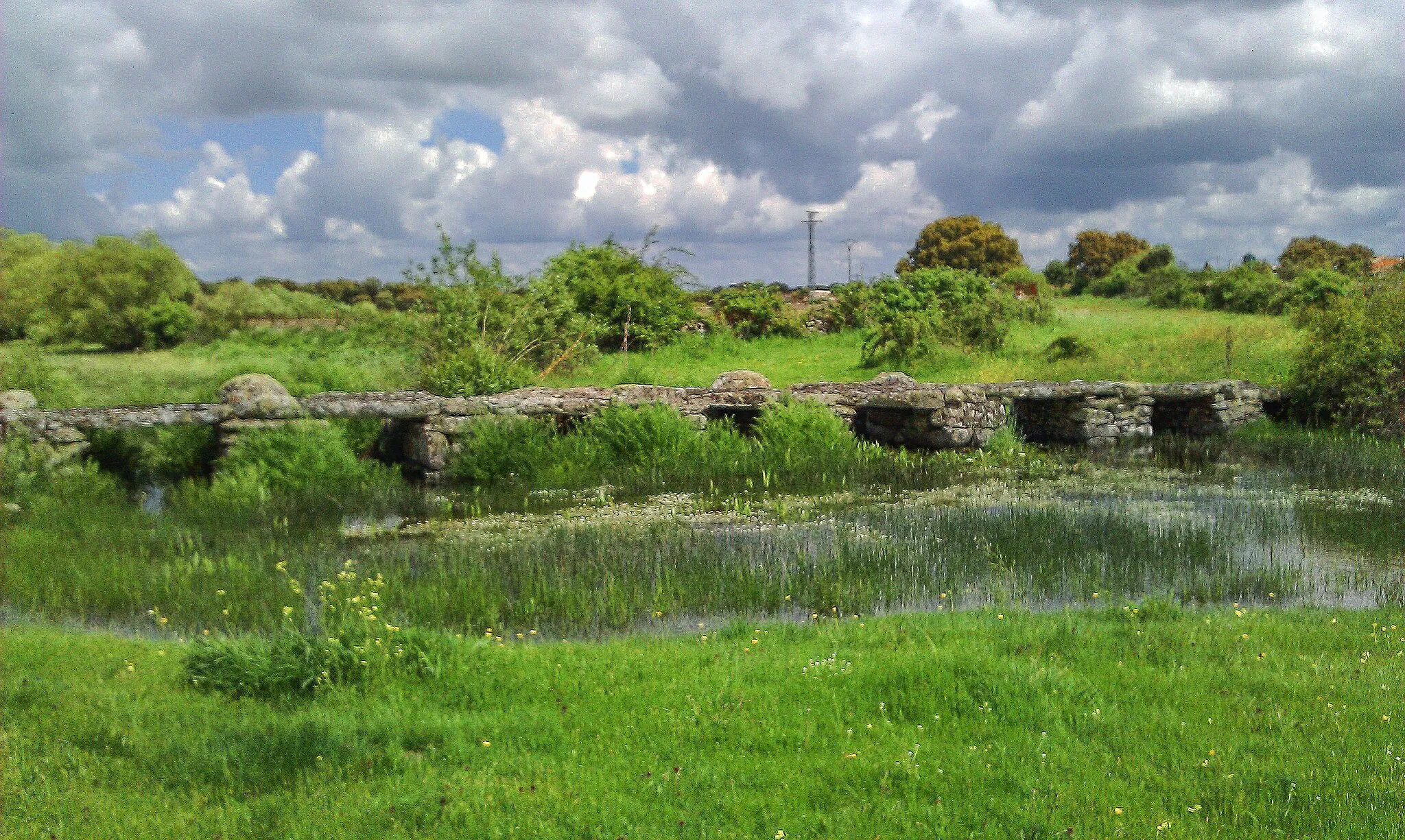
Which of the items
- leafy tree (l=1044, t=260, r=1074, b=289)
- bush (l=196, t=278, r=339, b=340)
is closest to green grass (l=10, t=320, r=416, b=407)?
bush (l=196, t=278, r=339, b=340)

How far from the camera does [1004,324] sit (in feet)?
90.9

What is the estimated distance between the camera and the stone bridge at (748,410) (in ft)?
49.5

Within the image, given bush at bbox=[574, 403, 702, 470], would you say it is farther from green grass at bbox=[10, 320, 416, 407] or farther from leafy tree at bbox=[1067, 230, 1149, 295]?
leafy tree at bbox=[1067, 230, 1149, 295]

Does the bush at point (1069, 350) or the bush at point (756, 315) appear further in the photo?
the bush at point (756, 315)

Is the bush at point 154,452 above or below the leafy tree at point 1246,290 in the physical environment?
below

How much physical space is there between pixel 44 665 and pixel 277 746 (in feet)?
8.38

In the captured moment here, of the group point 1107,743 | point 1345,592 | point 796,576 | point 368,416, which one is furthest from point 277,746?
point 368,416

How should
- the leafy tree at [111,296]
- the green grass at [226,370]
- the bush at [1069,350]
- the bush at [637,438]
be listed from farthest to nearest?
the leafy tree at [111,296] → the bush at [1069,350] → the green grass at [226,370] → the bush at [637,438]

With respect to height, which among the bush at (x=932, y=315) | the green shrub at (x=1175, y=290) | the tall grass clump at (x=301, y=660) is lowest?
the tall grass clump at (x=301, y=660)

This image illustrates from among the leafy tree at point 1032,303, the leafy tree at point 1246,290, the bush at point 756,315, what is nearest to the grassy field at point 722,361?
the leafy tree at point 1032,303

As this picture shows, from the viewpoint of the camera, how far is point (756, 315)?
109 ft

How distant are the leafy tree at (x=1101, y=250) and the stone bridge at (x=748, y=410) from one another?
42089 millimetres

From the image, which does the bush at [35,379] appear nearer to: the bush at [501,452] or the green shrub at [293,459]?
the green shrub at [293,459]

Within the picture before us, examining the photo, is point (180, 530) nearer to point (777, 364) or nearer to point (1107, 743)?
point (1107, 743)
